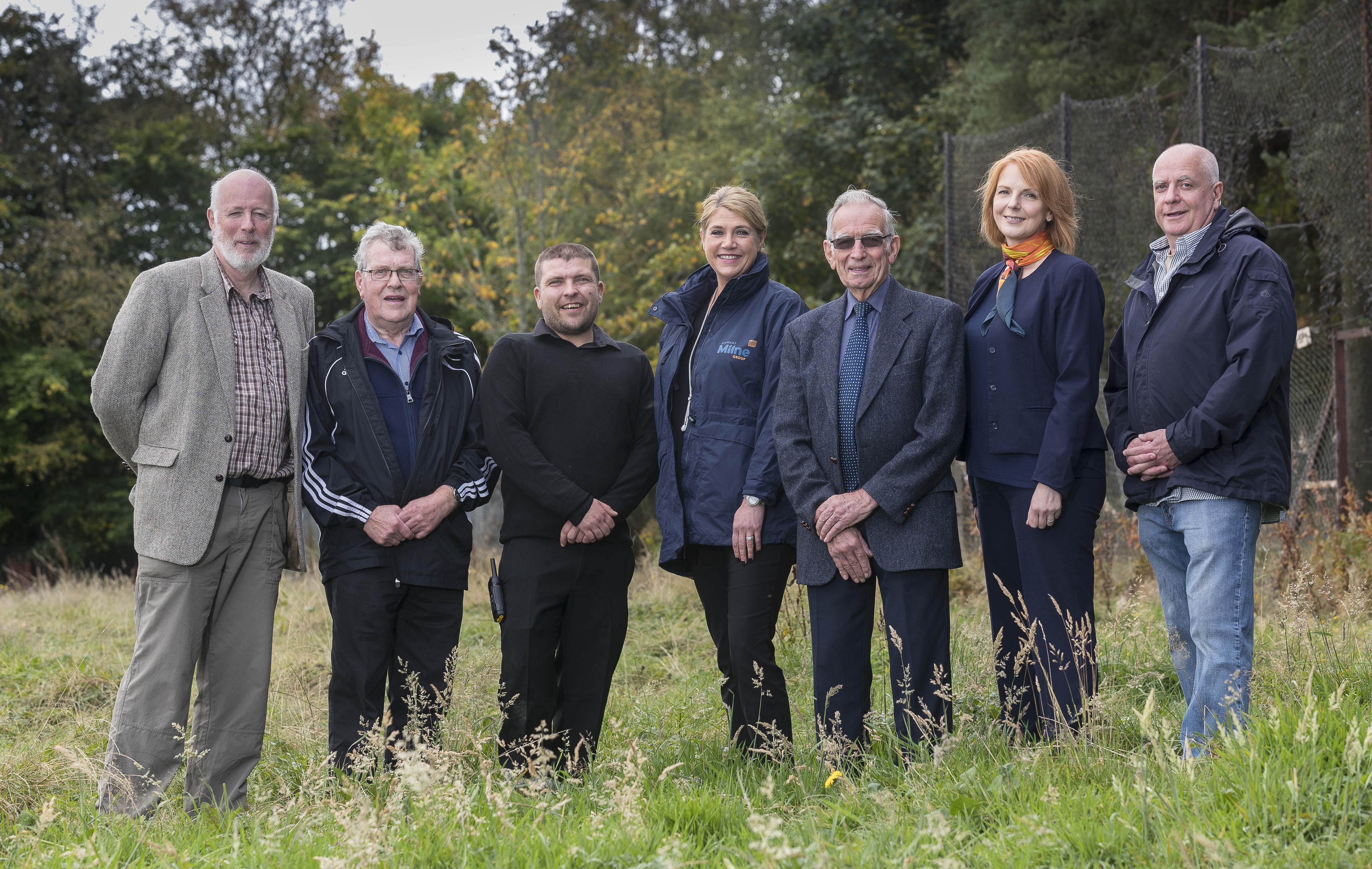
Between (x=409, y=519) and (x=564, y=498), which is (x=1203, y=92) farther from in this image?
(x=409, y=519)

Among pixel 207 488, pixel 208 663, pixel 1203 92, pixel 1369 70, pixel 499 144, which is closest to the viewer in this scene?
pixel 207 488

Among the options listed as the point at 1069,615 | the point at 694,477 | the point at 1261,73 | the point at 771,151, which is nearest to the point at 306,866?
the point at 694,477

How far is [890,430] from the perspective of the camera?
3.85 m

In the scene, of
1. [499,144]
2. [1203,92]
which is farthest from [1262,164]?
[499,144]

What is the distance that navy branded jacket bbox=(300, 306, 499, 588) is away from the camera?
13.7ft

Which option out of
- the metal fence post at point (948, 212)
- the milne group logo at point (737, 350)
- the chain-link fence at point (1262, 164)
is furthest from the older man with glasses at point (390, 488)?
the metal fence post at point (948, 212)

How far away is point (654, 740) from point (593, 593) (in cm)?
78

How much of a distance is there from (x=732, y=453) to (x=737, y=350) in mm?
402

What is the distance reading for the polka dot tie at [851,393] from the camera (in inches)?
153

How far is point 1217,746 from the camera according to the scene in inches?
118

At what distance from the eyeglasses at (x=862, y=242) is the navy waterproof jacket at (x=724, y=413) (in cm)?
26

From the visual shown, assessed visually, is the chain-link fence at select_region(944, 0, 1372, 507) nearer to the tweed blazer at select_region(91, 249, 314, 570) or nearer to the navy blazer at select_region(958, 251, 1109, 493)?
the navy blazer at select_region(958, 251, 1109, 493)

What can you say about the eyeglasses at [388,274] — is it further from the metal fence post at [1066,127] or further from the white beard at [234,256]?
the metal fence post at [1066,127]

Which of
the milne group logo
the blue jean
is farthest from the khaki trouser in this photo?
the blue jean
